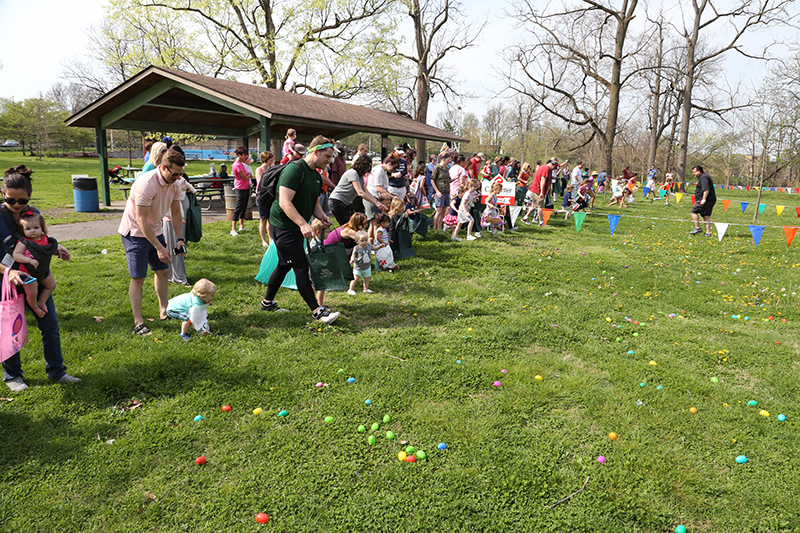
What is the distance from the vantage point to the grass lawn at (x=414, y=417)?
2662mm

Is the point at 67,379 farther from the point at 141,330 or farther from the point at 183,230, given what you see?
the point at 183,230

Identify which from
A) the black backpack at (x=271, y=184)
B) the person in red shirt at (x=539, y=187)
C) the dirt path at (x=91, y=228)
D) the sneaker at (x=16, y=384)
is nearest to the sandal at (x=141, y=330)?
the sneaker at (x=16, y=384)

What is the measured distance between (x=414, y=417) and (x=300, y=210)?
2.39 metres

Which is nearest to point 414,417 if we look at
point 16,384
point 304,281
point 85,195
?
point 304,281

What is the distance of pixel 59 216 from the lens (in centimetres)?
1144

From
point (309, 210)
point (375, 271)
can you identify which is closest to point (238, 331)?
point (309, 210)

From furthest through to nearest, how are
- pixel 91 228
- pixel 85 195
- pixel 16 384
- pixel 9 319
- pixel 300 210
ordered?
pixel 85 195, pixel 91 228, pixel 300 210, pixel 16 384, pixel 9 319

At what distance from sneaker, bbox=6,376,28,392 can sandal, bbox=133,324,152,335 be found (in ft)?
3.59

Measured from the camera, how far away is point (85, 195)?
40.2 ft

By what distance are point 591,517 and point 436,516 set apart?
86 cm

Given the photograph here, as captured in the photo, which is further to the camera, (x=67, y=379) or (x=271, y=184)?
(x=271, y=184)

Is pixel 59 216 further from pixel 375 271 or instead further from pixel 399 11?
pixel 399 11

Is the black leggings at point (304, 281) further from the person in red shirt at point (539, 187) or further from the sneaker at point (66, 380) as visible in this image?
the person in red shirt at point (539, 187)

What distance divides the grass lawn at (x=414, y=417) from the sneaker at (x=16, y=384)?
106 millimetres
